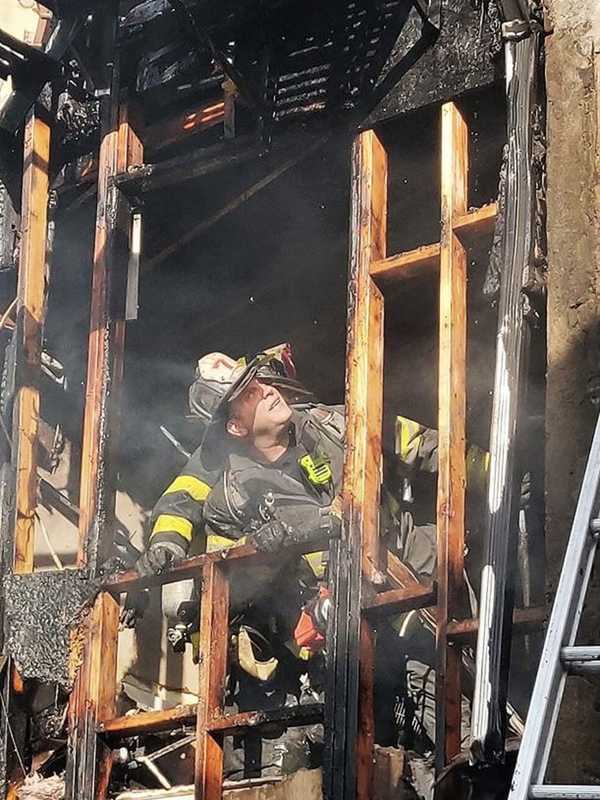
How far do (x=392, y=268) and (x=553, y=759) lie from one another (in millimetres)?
2660

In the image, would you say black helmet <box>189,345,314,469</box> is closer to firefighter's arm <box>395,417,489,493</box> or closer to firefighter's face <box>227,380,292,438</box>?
firefighter's face <box>227,380,292,438</box>

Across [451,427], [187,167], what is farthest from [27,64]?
[451,427]

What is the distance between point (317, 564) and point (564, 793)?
3.53m

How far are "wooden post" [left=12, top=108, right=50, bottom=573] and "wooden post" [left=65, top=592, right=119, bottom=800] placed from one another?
0.68m

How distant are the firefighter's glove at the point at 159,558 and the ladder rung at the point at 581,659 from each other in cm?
358

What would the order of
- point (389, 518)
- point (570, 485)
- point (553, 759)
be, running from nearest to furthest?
point (553, 759)
point (570, 485)
point (389, 518)

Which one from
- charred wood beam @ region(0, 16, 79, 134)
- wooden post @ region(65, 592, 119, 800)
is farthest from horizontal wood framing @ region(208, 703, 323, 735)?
charred wood beam @ region(0, 16, 79, 134)

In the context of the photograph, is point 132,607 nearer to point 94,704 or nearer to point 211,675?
point 94,704

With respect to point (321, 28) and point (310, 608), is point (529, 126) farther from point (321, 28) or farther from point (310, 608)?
point (310, 608)

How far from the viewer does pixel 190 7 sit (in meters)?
7.12

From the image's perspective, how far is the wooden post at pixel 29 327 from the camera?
7.41 metres

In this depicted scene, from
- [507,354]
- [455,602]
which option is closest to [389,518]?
[455,602]

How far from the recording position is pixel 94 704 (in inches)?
269

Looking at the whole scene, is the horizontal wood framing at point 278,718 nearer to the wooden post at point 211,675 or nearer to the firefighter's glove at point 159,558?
the wooden post at point 211,675
